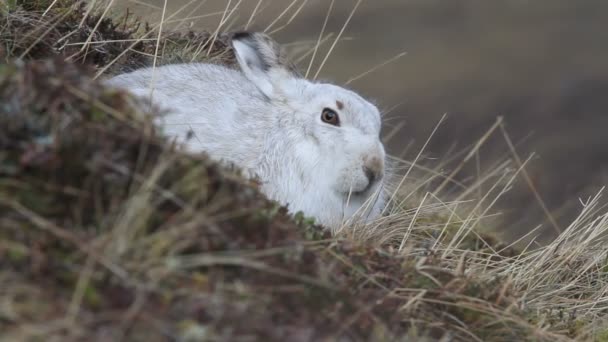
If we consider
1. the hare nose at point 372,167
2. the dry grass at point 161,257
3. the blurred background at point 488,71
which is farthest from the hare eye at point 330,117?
the blurred background at point 488,71

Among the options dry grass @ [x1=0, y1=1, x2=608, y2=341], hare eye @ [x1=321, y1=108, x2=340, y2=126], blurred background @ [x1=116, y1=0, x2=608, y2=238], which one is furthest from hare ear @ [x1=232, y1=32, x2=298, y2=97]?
blurred background @ [x1=116, y1=0, x2=608, y2=238]

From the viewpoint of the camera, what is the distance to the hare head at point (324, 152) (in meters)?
6.57

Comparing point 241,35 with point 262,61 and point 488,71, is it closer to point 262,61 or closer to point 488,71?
point 262,61

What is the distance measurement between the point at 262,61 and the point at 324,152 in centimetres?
128

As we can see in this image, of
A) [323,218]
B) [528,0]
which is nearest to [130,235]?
[323,218]

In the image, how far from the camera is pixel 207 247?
4.22 meters

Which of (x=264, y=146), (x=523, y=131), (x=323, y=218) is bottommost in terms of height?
(x=523, y=131)

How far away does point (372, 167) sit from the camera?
257 inches

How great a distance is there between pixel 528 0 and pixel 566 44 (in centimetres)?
218

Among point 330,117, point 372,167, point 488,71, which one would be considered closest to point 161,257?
point 372,167

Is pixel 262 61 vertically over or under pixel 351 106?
over

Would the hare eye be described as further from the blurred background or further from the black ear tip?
the blurred background

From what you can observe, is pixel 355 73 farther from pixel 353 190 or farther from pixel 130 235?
pixel 130 235

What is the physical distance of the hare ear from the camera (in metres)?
7.59
